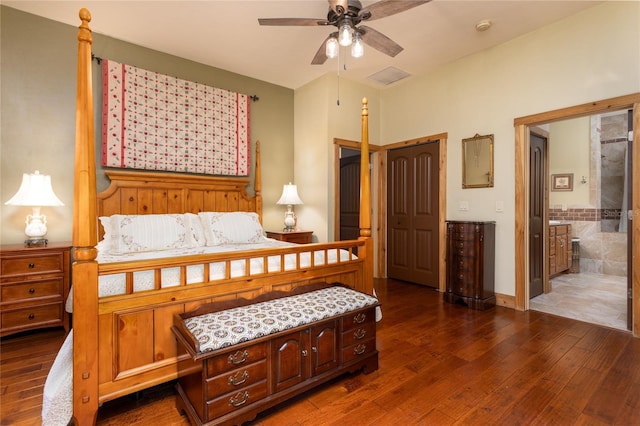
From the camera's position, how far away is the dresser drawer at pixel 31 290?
8.32 ft

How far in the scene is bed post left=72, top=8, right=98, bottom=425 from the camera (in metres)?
1.48

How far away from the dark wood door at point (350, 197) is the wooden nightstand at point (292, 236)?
3.83 ft

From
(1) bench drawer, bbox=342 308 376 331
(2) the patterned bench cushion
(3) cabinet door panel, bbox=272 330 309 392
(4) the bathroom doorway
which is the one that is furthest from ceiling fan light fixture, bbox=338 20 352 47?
(4) the bathroom doorway

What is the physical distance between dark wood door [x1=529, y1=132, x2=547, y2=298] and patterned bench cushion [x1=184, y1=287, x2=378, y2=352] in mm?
2629

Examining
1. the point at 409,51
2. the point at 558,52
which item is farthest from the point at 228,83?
the point at 558,52

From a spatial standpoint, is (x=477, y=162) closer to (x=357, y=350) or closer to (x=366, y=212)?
(x=366, y=212)

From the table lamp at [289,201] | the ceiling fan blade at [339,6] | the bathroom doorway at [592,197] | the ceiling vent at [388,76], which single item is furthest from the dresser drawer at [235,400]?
the bathroom doorway at [592,197]

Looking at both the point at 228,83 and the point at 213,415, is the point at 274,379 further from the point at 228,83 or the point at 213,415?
the point at 228,83

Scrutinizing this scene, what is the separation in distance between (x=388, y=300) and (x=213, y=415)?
8.62 feet

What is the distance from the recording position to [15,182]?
2.88m

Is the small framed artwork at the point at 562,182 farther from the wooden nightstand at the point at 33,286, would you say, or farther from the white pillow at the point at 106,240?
the wooden nightstand at the point at 33,286

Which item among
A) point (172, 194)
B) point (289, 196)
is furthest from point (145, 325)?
point (289, 196)

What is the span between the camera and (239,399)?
1.54 meters

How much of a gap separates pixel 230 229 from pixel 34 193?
66.0 inches
